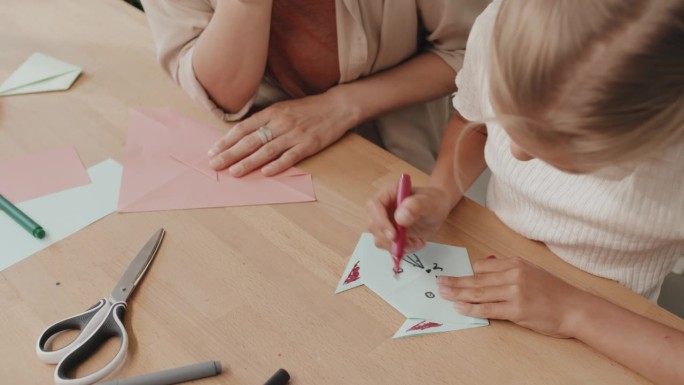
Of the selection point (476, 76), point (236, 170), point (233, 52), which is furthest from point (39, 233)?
point (476, 76)

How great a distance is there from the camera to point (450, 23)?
3.12 ft

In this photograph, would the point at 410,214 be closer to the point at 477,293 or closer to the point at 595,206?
the point at 477,293

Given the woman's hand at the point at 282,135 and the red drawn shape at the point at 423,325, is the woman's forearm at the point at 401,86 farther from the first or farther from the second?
the red drawn shape at the point at 423,325

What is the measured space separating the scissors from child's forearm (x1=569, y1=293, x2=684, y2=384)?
477 mm

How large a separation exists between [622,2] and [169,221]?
1.84ft

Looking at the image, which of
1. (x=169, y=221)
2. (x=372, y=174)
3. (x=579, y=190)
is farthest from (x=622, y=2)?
(x=169, y=221)

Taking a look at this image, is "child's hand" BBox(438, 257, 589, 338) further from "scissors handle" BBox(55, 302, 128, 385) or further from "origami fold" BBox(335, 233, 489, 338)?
"scissors handle" BBox(55, 302, 128, 385)

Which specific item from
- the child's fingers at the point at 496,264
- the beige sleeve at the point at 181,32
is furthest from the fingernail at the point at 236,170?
the child's fingers at the point at 496,264

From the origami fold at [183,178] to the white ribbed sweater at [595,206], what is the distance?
0.26 meters

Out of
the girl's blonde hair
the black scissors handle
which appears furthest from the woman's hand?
the girl's blonde hair

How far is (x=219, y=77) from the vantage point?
934mm

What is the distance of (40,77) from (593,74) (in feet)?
2.92

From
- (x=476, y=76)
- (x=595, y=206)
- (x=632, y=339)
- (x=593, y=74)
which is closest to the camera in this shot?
(x=593, y=74)

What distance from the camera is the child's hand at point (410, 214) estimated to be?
70 cm
